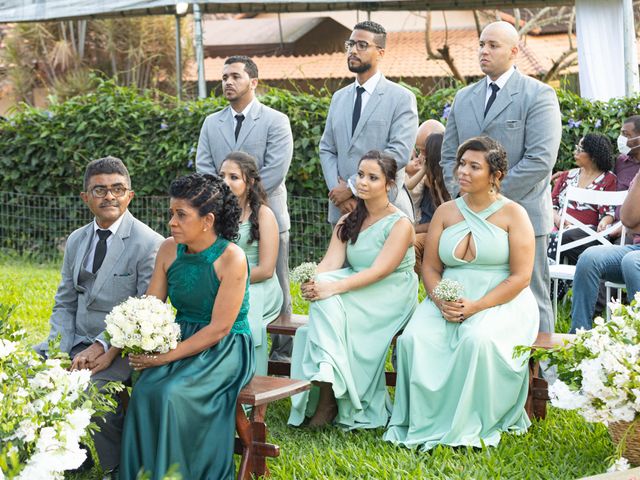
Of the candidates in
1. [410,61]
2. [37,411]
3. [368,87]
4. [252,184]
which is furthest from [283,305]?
[410,61]

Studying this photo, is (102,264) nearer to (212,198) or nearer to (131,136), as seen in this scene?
(212,198)

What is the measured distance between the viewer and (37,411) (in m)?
3.67

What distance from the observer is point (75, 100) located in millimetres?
12258

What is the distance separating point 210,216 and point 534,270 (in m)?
2.47

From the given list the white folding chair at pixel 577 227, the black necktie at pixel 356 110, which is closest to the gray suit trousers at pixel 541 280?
the white folding chair at pixel 577 227

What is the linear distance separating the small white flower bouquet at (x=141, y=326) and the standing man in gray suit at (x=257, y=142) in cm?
243

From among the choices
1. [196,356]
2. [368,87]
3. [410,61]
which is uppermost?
[410,61]

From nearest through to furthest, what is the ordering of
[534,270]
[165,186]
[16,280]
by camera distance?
1. [534,270]
2. [16,280]
3. [165,186]

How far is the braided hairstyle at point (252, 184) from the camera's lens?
6.57m

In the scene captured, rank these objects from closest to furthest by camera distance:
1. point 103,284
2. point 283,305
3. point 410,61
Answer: point 103,284, point 283,305, point 410,61

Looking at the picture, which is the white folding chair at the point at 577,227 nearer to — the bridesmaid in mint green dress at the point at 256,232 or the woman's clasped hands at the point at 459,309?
the woman's clasped hands at the point at 459,309

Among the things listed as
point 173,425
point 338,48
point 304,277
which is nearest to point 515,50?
point 304,277

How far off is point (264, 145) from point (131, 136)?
16.1 ft

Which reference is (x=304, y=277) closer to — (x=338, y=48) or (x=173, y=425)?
(x=173, y=425)
